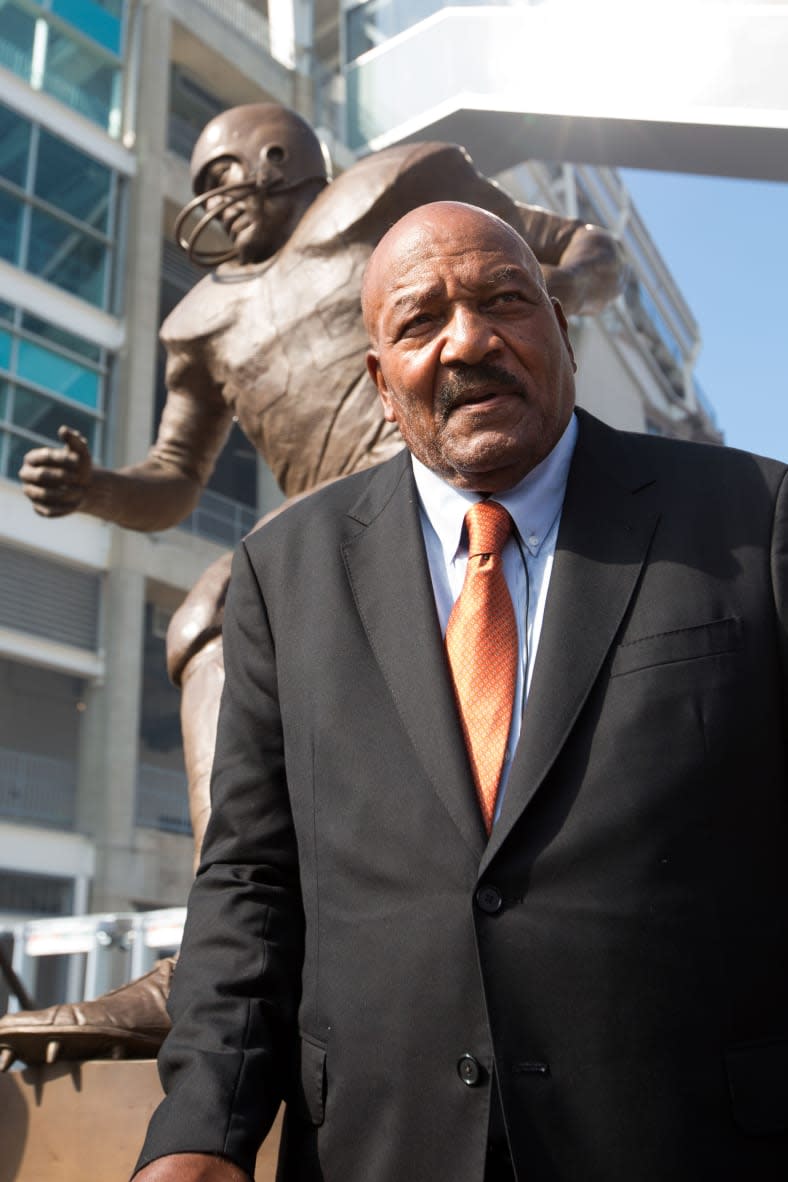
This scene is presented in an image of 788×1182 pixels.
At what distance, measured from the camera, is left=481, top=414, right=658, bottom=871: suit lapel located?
1.26 metres

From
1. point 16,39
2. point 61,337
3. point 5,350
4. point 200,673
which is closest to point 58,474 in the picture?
point 200,673

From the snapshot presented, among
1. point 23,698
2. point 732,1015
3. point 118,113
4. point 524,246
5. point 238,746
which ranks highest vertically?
point 118,113

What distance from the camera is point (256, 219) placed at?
3189mm

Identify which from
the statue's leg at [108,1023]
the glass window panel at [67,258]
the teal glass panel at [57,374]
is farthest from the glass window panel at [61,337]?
the statue's leg at [108,1023]

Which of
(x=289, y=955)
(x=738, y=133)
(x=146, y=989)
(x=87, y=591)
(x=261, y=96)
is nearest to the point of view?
(x=289, y=955)

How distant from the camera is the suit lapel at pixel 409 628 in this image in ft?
4.23

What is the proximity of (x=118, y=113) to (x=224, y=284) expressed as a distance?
17.4 m

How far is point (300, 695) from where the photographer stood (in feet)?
4.82

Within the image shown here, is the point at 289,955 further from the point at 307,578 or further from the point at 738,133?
the point at 738,133

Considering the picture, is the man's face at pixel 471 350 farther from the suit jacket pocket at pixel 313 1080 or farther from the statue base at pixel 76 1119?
the statue base at pixel 76 1119

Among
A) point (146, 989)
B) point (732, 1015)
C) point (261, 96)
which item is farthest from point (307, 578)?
point (261, 96)

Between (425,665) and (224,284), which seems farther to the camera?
(224,284)

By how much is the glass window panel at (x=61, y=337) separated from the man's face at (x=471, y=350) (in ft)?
52.5

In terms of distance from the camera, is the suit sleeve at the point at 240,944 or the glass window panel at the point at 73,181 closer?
the suit sleeve at the point at 240,944
